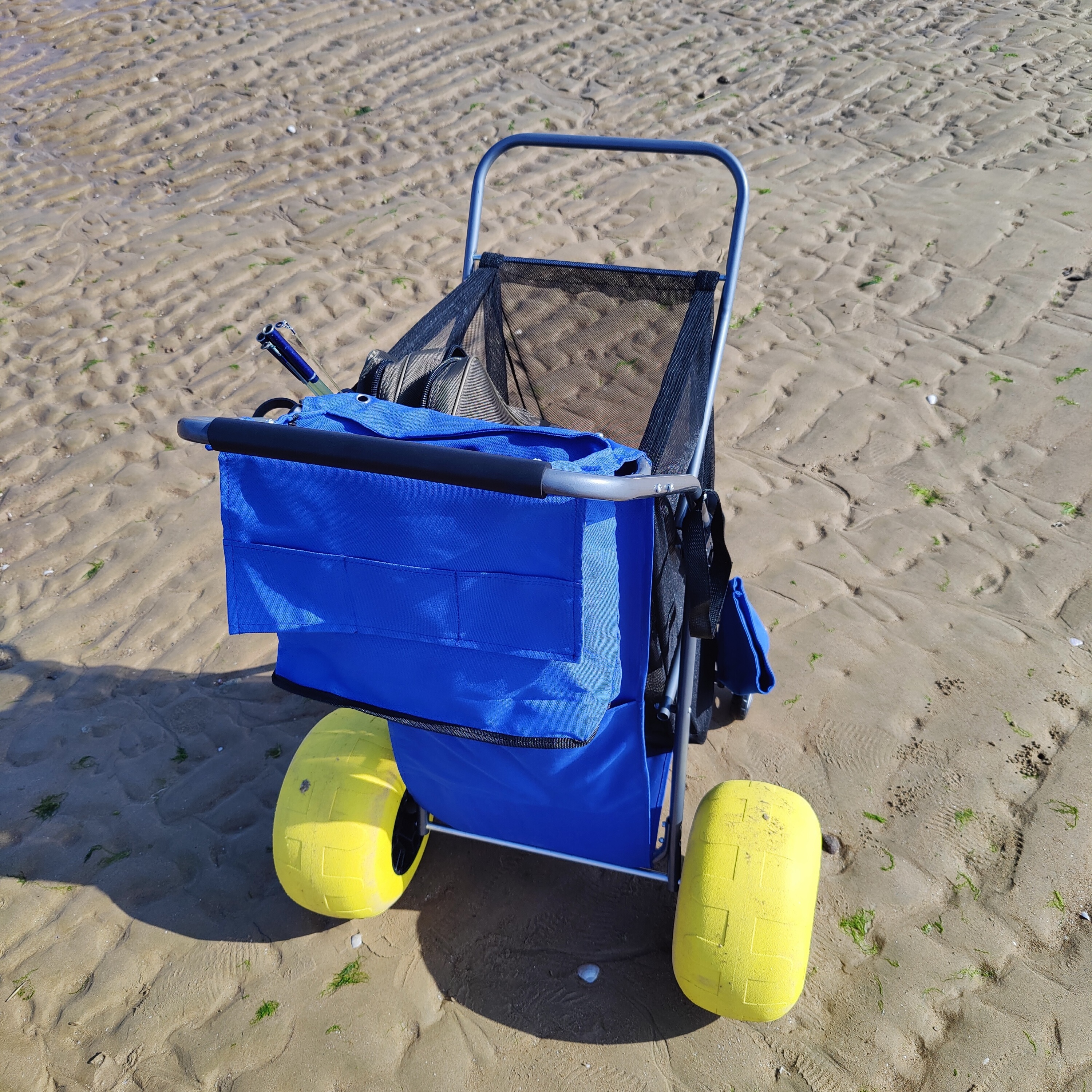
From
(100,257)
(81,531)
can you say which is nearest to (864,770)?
(81,531)

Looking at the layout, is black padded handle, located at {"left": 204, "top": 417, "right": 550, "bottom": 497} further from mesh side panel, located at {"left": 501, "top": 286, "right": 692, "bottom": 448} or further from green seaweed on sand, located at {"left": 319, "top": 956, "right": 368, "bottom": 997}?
green seaweed on sand, located at {"left": 319, "top": 956, "right": 368, "bottom": 997}

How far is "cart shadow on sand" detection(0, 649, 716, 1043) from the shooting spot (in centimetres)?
258

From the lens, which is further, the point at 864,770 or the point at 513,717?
the point at 864,770

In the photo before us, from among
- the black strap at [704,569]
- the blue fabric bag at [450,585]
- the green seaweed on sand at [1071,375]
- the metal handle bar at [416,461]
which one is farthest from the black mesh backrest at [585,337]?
the green seaweed on sand at [1071,375]

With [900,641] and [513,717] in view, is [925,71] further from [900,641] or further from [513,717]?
[513,717]

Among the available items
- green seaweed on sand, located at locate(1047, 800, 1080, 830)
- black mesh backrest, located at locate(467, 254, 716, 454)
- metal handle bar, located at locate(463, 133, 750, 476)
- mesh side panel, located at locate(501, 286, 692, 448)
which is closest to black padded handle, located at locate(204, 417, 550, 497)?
metal handle bar, located at locate(463, 133, 750, 476)

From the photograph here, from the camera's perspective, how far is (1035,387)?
4.85 meters

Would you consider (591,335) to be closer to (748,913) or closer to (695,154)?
(695,154)

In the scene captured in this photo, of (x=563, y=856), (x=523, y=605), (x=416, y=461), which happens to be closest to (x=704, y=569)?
(x=523, y=605)

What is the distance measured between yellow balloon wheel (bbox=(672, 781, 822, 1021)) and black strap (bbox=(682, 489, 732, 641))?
1.82 feet

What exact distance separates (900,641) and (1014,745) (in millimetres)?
587

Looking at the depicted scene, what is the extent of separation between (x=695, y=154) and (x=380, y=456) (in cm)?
166

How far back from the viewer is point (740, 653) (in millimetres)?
2785

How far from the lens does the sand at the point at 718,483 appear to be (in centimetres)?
252
